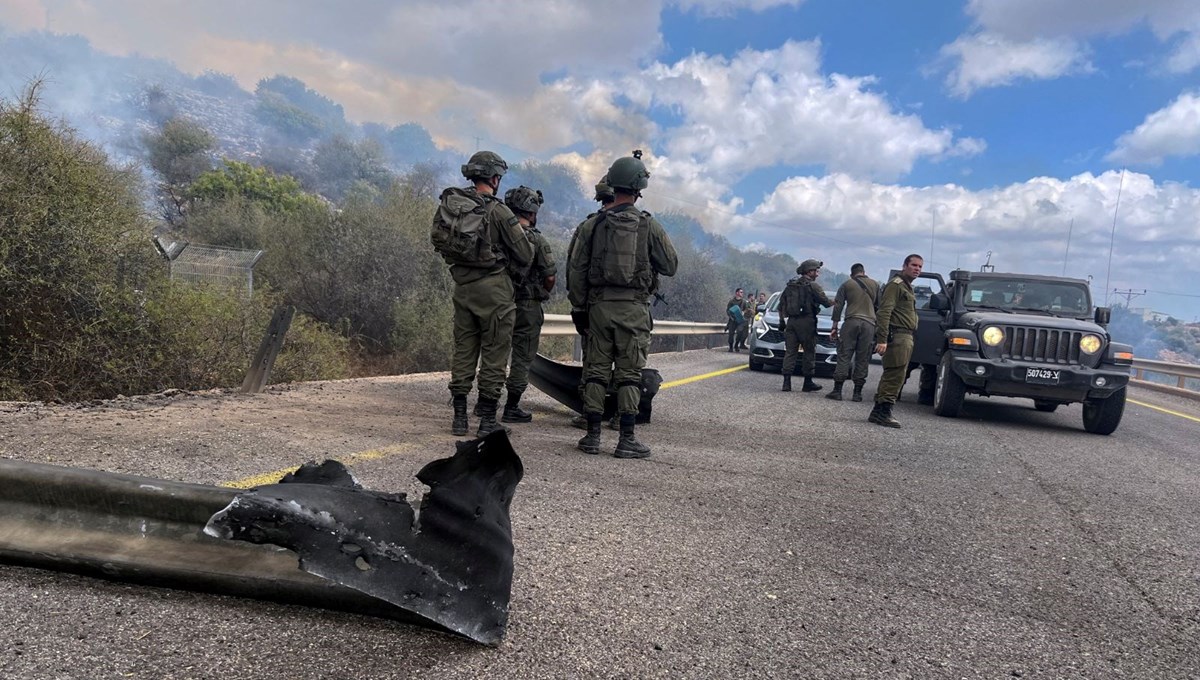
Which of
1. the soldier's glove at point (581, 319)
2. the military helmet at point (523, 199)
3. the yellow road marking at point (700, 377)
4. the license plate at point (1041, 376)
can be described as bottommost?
the yellow road marking at point (700, 377)

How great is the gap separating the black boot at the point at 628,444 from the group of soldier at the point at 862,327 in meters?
3.79

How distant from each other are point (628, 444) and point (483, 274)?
63.9 inches

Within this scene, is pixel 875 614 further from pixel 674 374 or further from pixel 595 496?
pixel 674 374

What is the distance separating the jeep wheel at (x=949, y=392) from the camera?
866cm

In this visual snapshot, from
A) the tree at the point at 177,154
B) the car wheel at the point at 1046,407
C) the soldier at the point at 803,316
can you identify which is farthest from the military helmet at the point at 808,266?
the tree at the point at 177,154

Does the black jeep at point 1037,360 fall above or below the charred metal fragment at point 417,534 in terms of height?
above

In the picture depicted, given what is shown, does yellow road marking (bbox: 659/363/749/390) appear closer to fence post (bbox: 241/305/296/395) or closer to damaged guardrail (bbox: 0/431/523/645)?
fence post (bbox: 241/305/296/395)

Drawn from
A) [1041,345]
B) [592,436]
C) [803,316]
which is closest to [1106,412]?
[1041,345]

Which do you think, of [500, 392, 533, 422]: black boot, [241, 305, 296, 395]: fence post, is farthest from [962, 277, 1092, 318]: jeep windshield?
[241, 305, 296, 395]: fence post

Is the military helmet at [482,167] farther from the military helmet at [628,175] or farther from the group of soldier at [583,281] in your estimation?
the military helmet at [628,175]

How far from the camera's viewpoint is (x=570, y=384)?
6.64 meters

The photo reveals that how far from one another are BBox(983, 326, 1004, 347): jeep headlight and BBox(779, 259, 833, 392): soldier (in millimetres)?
2597

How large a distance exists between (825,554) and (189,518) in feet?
8.15

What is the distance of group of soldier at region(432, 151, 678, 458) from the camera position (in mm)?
5176
